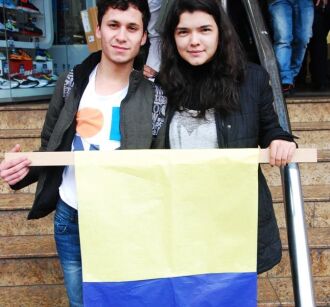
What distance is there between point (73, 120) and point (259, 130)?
1.87ft

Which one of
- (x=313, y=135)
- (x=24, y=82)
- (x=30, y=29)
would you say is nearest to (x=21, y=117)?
(x=24, y=82)

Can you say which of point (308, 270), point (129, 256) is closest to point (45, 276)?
point (129, 256)

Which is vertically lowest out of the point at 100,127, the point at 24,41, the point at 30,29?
Result: the point at 100,127

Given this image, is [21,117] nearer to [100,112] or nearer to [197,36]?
[100,112]

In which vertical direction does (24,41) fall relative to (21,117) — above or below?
above

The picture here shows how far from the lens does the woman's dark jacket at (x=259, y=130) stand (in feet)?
4.28

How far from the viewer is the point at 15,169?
122 cm

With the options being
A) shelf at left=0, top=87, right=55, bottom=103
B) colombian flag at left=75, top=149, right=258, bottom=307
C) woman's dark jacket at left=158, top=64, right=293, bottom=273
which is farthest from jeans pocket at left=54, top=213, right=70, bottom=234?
shelf at left=0, top=87, right=55, bottom=103

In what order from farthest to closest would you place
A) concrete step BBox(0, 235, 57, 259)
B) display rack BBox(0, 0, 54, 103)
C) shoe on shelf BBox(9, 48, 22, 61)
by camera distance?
shoe on shelf BBox(9, 48, 22, 61) → display rack BBox(0, 0, 54, 103) → concrete step BBox(0, 235, 57, 259)

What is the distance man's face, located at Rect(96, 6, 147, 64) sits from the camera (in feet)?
4.09

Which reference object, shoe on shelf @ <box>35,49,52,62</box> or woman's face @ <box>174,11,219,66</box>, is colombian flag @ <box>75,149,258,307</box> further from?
shoe on shelf @ <box>35,49,52,62</box>

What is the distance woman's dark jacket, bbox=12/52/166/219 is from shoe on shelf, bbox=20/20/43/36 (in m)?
3.59

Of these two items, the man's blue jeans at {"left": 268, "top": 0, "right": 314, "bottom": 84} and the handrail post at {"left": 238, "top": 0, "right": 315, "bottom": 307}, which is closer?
the handrail post at {"left": 238, "top": 0, "right": 315, "bottom": 307}

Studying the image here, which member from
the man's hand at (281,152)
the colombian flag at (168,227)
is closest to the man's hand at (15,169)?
the colombian flag at (168,227)
